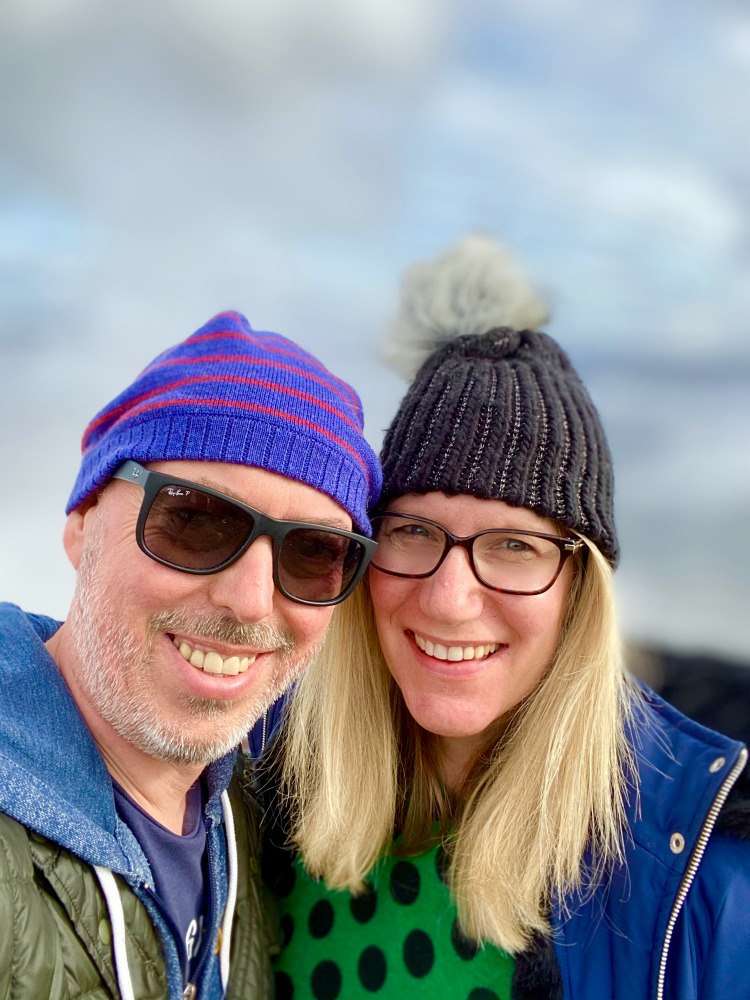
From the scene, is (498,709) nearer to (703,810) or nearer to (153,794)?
(703,810)

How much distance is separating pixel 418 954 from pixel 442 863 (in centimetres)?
19

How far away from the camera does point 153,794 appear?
5.25 ft

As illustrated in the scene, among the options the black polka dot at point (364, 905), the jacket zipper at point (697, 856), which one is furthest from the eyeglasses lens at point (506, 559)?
the black polka dot at point (364, 905)

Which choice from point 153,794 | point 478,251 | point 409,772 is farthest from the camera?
point 478,251

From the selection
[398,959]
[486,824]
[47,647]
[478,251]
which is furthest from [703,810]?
[478,251]

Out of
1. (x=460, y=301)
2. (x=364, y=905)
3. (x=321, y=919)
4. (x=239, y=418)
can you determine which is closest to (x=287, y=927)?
(x=321, y=919)

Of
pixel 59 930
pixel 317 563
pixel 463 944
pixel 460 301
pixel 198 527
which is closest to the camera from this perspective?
pixel 59 930

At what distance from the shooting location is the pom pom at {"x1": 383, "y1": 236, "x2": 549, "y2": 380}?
7.25ft

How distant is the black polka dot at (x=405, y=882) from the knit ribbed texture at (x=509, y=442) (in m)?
0.83

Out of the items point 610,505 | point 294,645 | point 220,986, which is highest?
point 610,505

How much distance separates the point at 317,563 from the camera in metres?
1.64

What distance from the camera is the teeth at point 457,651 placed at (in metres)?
1.82

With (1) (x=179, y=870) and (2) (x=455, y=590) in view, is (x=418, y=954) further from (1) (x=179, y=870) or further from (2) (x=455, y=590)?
(2) (x=455, y=590)

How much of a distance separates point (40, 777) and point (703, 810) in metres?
1.22
